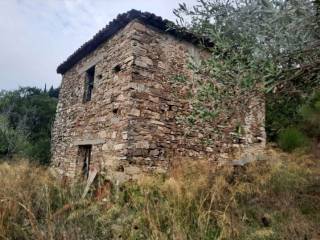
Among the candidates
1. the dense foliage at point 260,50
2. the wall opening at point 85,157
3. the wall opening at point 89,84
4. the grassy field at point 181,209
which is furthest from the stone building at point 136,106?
the dense foliage at point 260,50

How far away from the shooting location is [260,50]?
336 centimetres

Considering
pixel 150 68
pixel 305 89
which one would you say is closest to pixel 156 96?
pixel 150 68

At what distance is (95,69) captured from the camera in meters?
8.45

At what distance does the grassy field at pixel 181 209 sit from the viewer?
3.54m

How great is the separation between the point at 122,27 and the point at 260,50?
4864 millimetres

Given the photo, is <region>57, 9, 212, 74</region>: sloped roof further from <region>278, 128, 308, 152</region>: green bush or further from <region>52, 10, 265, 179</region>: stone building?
<region>278, 128, 308, 152</region>: green bush

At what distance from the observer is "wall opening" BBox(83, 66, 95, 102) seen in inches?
352

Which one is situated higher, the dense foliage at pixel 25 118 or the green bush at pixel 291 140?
the dense foliage at pixel 25 118

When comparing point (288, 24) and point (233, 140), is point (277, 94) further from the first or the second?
point (233, 140)

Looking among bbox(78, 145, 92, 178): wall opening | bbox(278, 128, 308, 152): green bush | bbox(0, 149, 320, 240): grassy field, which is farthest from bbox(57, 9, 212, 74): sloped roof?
bbox(278, 128, 308, 152): green bush

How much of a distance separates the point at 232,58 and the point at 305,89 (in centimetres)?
99

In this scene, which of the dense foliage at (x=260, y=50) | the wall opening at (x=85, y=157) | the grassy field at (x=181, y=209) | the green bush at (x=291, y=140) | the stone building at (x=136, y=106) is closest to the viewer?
the dense foliage at (x=260, y=50)

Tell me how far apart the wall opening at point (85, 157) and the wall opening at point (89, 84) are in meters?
1.53

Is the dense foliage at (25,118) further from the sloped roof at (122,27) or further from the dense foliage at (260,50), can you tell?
the dense foliage at (260,50)
